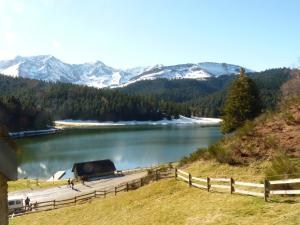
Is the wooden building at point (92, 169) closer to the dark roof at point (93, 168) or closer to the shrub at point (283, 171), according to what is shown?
the dark roof at point (93, 168)

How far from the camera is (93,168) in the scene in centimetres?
6166

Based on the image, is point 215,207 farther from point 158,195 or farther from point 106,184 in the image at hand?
point 106,184

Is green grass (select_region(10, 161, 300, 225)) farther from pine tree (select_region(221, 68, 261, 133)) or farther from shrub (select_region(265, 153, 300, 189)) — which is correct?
pine tree (select_region(221, 68, 261, 133))

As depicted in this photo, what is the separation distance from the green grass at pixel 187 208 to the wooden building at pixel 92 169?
2837 cm

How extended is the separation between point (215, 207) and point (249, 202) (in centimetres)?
173

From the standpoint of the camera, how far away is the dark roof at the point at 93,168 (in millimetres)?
60375

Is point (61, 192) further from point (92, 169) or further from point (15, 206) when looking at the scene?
point (92, 169)

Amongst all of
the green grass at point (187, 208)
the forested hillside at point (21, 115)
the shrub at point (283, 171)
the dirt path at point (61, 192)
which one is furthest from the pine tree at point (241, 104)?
the forested hillside at point (21, 115)

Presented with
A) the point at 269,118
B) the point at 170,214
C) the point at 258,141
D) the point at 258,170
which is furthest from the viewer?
the point at 269,118

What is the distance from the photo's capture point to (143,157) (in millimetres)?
87562

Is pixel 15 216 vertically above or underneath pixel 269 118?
underneath

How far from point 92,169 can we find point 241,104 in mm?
23575

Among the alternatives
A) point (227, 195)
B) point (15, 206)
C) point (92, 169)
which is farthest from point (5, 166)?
point (92, 169)

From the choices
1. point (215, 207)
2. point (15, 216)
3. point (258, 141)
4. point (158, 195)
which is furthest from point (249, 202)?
point (15, 216)
